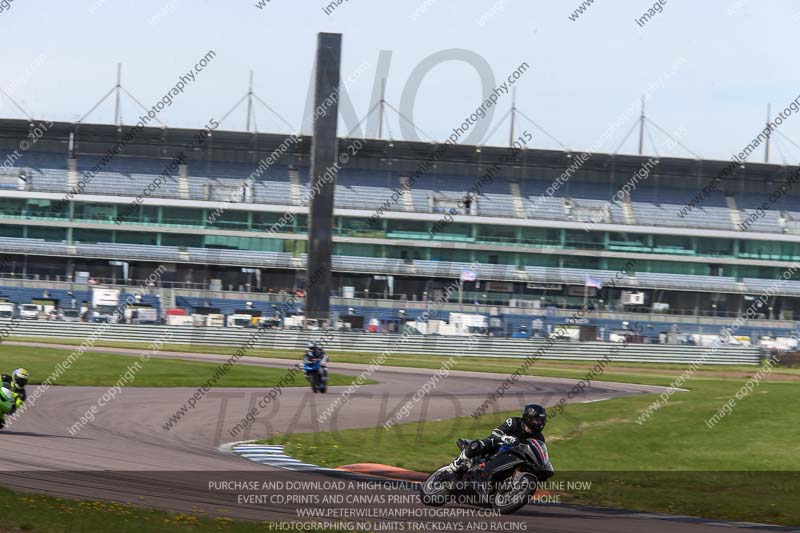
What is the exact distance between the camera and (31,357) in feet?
115

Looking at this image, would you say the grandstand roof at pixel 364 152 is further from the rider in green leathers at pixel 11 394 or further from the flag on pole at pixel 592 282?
the rider in green leathers at pixel 11 394

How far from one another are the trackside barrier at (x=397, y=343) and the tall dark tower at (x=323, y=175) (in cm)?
441

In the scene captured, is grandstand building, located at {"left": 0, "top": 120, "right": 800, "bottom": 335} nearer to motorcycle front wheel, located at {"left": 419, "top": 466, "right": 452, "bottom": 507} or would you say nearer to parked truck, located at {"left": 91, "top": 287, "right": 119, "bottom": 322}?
parked truck, located at {"left": 91, "top": 287, "right": 119, "bottom": 322}

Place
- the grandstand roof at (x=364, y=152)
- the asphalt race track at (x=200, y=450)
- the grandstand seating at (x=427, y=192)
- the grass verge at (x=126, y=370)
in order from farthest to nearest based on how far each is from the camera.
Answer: the grandstand roof at (x=364, y=152) < the grandstand seating at (x=427, y=192) < the grass verge at (x=126, y=370) < the asphalt race track at (x=200, y=450)

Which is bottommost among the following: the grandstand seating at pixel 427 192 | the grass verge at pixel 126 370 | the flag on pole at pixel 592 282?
the grass verge at pixel 126 370

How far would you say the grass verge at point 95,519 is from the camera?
31.5 ft

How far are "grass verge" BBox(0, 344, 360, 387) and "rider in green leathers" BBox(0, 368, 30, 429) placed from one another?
10452 mm

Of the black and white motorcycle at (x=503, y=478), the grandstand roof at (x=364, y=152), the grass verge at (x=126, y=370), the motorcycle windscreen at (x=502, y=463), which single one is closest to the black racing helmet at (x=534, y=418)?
the black and white motorcycle at (x=503, y=478)

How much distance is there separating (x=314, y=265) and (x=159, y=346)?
12.4 m

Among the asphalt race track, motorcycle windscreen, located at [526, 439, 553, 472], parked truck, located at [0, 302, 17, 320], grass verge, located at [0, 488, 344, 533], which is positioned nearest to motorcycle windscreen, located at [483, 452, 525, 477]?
motorcycle windscreen, located at [526, 439, 553, 472]

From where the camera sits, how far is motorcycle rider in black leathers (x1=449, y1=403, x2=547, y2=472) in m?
12.0

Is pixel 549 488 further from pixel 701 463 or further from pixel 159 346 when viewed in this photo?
pixel 159 346

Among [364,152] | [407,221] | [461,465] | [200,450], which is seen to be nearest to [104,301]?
[407,221]

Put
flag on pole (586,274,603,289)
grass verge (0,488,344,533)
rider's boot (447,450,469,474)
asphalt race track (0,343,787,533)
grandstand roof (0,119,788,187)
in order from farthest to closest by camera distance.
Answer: grandstand roof (0,119,788,187) < flag on pole (586,274,603,289) < rider's boot (447,450,469,474) < asphalt race track (0,343,787,533) < grass verge (0,488,344,533)
